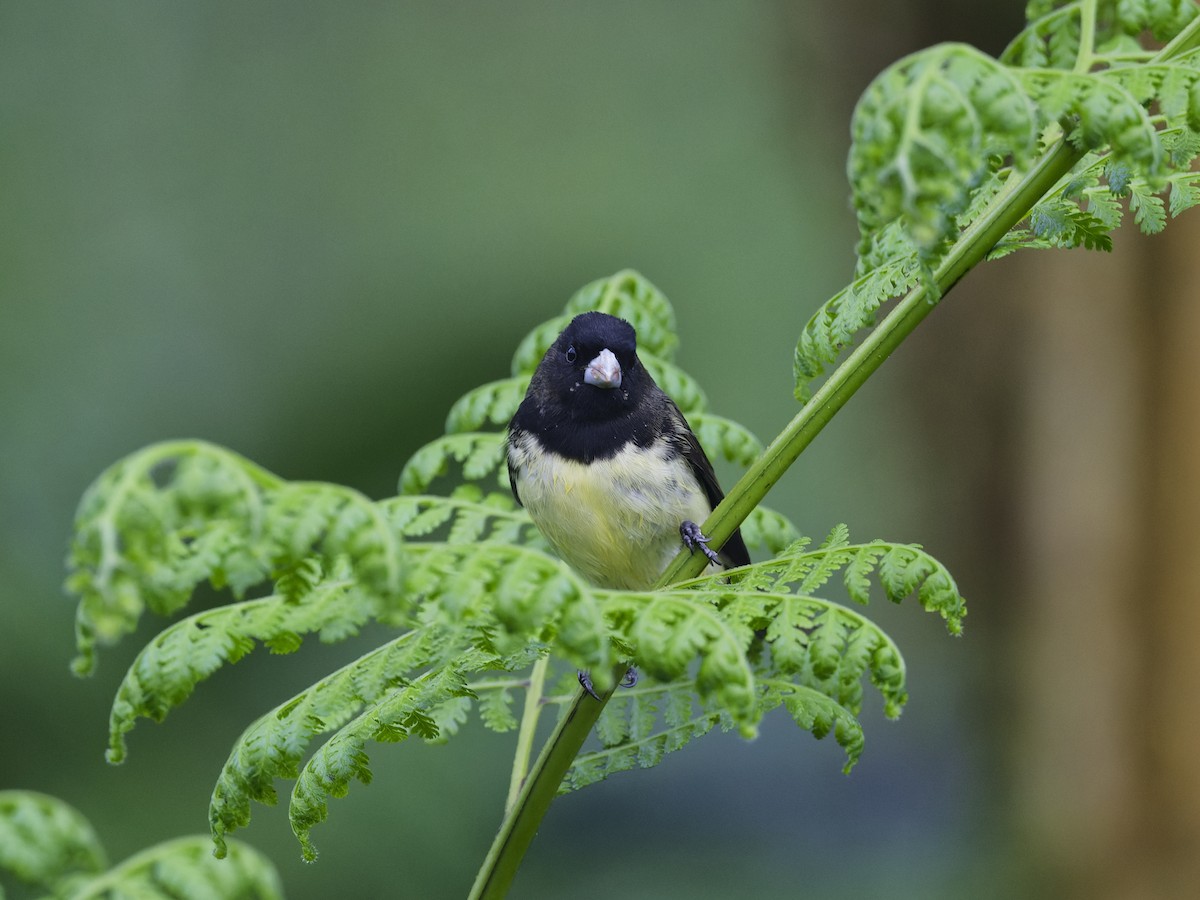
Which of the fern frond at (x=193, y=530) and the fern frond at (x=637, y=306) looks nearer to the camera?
the fern frond at (x=193, y=530)

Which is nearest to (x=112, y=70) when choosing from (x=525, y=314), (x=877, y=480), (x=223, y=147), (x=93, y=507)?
(x=223, y=147)

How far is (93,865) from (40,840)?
0.06 metres

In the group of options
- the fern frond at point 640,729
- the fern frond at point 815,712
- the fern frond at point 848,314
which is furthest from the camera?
the fern frond at point 640,729

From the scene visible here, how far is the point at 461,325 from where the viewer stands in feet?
15.3

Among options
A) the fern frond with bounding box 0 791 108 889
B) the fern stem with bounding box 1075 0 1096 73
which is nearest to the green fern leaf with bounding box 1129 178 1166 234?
the fern stem with bounding box 1075 0 1096 73

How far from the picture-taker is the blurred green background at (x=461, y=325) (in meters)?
4.02

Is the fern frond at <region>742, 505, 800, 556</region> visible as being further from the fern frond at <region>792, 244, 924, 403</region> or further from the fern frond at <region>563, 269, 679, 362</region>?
the fern frond at <region>792, 244, 924, 403</region>

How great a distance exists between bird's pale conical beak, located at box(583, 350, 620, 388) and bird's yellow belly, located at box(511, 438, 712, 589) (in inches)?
7.8

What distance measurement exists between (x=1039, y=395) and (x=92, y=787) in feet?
11.5

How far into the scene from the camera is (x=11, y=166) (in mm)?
4625

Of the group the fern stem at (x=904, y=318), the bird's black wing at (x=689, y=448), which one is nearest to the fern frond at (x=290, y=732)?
the fern stem at (x=904, y=318)

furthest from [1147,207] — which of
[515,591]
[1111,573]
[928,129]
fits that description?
[1111,573]

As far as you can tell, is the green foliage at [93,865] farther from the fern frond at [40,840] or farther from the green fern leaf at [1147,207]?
the green fern leaf at [1147,207]

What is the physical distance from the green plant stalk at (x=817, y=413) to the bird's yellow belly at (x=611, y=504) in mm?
906
